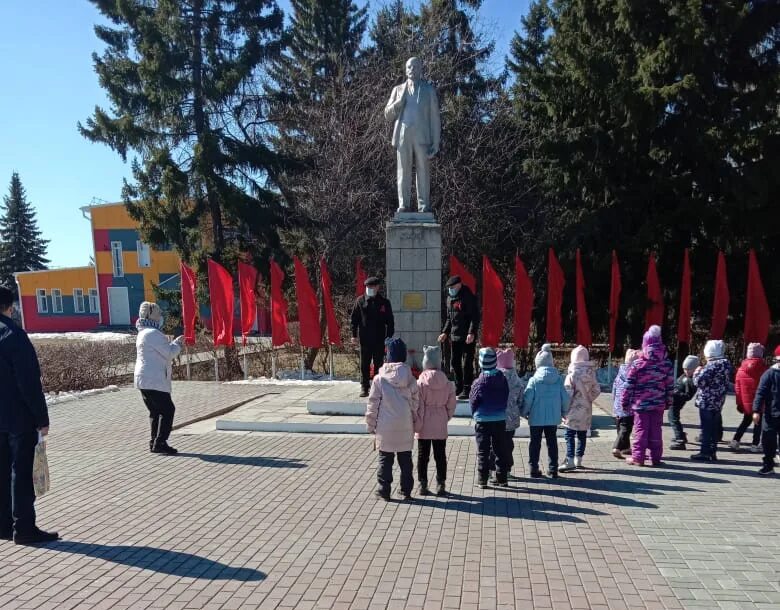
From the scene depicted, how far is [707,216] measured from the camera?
12.5 m

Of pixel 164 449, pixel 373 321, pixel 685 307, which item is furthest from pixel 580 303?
pixel 164 449

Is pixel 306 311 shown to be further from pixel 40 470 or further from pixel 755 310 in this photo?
pixel 755 310

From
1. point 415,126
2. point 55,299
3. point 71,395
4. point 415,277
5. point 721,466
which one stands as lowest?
point 71,395

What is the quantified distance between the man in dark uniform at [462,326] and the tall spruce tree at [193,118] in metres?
8.16

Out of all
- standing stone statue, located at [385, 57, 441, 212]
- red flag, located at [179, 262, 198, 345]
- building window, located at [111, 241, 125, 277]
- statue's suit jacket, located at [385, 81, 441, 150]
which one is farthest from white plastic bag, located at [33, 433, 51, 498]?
building window, located at [111, 241, 125, 277]

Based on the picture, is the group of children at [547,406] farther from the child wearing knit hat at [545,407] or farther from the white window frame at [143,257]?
the white window frame at [143,257]

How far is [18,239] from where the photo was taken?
1698 inches

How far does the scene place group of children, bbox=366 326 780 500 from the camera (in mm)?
5008

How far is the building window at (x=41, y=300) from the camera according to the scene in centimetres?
3609

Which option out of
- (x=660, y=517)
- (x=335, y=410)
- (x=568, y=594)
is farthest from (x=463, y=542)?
(x=335, y=410)

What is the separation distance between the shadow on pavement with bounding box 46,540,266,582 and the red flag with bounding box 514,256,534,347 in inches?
330

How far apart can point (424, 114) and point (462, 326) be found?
3.36 metres

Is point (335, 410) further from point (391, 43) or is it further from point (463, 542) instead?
point (391, 43)

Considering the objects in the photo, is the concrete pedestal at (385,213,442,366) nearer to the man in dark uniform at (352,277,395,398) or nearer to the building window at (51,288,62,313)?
the man in dark uniform at (352,277,395,398)
